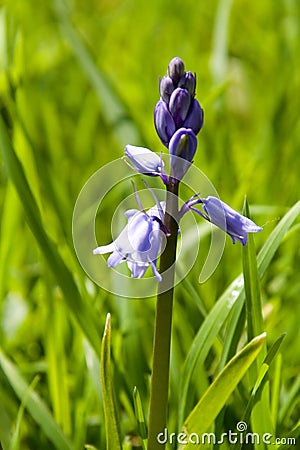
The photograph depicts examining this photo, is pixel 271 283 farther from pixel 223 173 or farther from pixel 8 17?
pixel 8 17

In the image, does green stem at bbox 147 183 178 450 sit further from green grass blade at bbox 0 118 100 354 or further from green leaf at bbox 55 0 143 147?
green leaf at bbox 55 0 143 147

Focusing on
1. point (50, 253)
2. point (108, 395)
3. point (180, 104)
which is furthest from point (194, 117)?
point (50, 253)

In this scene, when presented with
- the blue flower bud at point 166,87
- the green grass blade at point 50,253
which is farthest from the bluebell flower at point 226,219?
the green grass blade at point 50,253

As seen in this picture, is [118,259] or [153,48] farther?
[153,48]

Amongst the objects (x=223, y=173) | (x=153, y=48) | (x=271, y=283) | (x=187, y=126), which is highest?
(x=187, y=126)

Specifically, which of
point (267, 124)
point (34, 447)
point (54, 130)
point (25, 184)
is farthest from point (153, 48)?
point (34, 447)

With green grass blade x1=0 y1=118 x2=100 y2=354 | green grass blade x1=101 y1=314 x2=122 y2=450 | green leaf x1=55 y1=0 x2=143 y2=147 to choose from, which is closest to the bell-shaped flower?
green grass blade x1=101 y1=314 x2=122 y2=450

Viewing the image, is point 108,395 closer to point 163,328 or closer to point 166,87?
point 163,328
